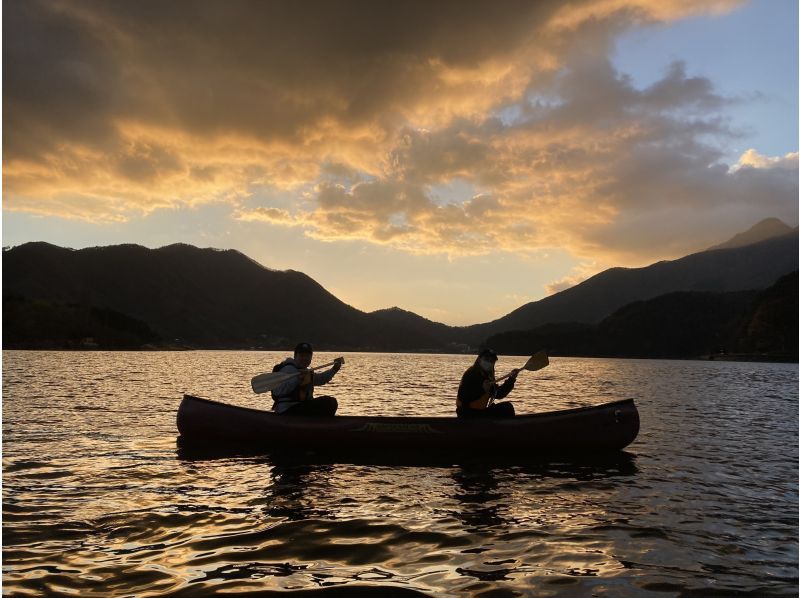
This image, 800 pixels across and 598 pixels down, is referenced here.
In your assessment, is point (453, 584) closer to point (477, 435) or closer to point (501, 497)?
point (501, 497)

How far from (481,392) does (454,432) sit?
3.91 feet

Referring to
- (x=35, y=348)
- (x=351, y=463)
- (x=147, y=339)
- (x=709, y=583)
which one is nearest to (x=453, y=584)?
(x=709, y=583)

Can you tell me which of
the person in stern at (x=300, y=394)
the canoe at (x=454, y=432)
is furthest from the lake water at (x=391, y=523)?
the person in stern at (x=300, y=394)

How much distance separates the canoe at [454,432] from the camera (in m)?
13.0

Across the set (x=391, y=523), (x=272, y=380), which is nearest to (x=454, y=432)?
(x=272, y=380)

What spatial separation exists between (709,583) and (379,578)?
11.4 feet

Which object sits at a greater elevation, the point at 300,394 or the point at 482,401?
the point at 300,394

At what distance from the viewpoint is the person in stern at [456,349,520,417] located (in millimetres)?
13344

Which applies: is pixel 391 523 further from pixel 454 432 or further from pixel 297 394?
pixel 297 394

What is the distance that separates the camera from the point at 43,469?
1109 centimetres

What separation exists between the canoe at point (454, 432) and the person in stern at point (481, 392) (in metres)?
0.44

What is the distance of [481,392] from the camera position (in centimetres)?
1350

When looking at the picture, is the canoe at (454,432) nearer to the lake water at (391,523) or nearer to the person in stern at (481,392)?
the person in stern at (481,392)

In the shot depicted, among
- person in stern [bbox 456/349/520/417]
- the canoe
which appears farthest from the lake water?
person in stern [bbox 456/349/520/417]
